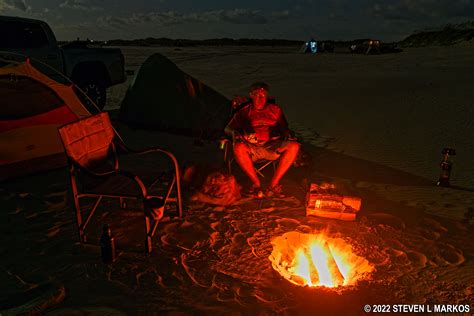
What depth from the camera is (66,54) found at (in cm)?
828

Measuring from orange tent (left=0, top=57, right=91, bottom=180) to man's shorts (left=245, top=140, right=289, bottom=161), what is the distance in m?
2.83

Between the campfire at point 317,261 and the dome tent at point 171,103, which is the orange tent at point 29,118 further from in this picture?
the campfire at point 317,261

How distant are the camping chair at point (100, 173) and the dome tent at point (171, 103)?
3.28 metres

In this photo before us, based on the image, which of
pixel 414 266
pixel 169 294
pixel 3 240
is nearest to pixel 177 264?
pixel 169 294

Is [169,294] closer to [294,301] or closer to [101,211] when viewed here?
[294,301]

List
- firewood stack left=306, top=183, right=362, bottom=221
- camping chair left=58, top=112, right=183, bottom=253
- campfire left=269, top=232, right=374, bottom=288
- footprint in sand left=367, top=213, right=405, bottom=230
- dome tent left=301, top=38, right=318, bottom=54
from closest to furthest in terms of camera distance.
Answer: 1. campfire left=269, top=232, right=374, bottom=288
2. camping chair left=58, top=112, right=183, bottom=253
3. footprint in sand left=367, top=213, right=405, bottom=230
4. firewood stack left=306, top=183, right=362, bottom=221
5. dome tent left=301, top=38, right=318, bottom=54

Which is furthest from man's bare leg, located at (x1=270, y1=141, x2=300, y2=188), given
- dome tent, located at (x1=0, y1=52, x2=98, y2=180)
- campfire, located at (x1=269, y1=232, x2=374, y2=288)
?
dome tent, located at (x1=0, y1=52, x2=98, y2=180)

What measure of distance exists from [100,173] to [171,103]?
4.36 m

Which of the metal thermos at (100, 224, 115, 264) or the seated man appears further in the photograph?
→ the seated man

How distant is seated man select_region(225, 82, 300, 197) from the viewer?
4.65 metres

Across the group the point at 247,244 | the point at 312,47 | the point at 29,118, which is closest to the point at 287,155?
the point at 247,244

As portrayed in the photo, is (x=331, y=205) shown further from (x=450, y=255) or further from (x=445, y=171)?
(x=445, y=171)

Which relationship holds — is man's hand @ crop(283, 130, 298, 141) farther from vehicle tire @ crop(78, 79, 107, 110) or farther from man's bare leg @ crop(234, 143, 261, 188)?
vehicle tire @ crop(78, 79, 107, 110)

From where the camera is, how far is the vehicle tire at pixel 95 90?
9.08m
